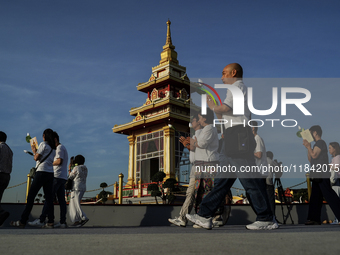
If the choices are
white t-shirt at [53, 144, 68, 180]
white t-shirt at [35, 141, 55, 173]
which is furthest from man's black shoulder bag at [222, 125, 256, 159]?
white t-shirt at [53, 144, 68, 180]

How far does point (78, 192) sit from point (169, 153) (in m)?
17.5

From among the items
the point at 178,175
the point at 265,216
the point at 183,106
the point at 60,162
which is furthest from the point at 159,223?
the point at 183,106

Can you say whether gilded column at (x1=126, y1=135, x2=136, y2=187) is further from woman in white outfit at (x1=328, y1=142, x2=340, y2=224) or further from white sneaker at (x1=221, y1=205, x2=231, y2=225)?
white sneaker at (x1=221, y1=205, x2=231, y2=225)

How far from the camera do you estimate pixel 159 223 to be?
7.76 metres

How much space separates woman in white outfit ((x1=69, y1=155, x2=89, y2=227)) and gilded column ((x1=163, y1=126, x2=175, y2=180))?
17.0 meters

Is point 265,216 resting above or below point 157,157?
below

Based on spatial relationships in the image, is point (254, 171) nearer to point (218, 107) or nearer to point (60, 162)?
point (218, 107)

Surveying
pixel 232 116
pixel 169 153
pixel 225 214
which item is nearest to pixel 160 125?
pixel 169 153

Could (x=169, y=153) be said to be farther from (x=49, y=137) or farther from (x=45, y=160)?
(x=45, y=160)

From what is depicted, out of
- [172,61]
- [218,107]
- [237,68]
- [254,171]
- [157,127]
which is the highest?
[172,61]

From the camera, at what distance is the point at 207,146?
540cm

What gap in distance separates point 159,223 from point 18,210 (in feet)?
9.52

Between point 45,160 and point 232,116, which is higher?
point 232,116

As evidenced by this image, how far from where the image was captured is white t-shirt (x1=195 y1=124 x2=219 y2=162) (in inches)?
212
